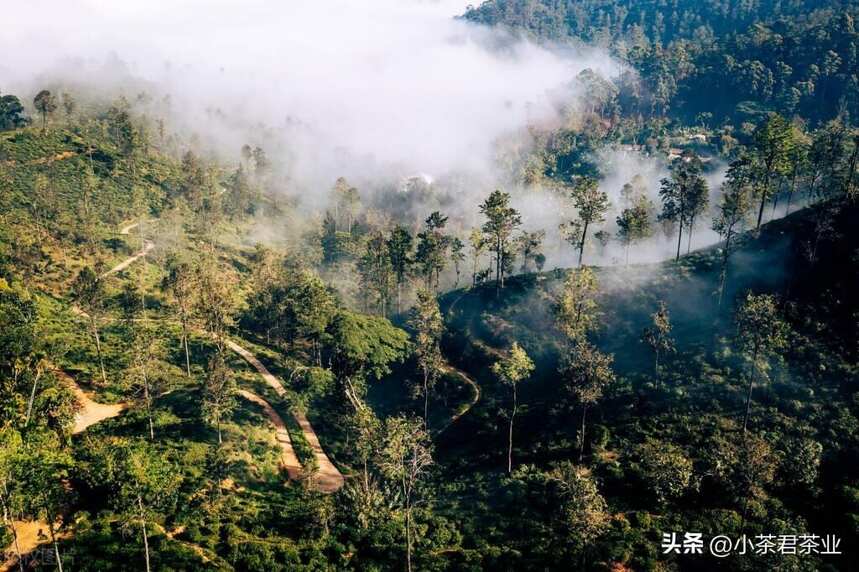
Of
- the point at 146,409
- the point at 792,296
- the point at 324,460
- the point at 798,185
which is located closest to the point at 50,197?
the point at 146,409

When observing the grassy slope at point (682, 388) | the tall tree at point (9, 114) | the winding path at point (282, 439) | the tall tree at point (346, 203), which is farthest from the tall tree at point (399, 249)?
the tall tree at point (9, 114)

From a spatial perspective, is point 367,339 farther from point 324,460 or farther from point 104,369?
point 104,369

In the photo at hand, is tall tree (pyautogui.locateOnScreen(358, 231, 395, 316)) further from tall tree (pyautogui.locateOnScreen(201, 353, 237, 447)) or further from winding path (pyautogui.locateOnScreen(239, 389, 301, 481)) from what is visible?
tall tree (pyautogui.locateOnScreen(201, 353, 237, 447))

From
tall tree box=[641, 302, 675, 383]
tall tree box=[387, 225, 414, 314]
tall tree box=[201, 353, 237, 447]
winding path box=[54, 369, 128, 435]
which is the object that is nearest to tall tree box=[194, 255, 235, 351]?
tall tree box=[201, 353, 237, 447]

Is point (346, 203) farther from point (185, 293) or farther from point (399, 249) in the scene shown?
point (185, 293)

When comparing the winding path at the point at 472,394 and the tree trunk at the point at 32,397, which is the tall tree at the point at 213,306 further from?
the winding path at the point at 472,394
